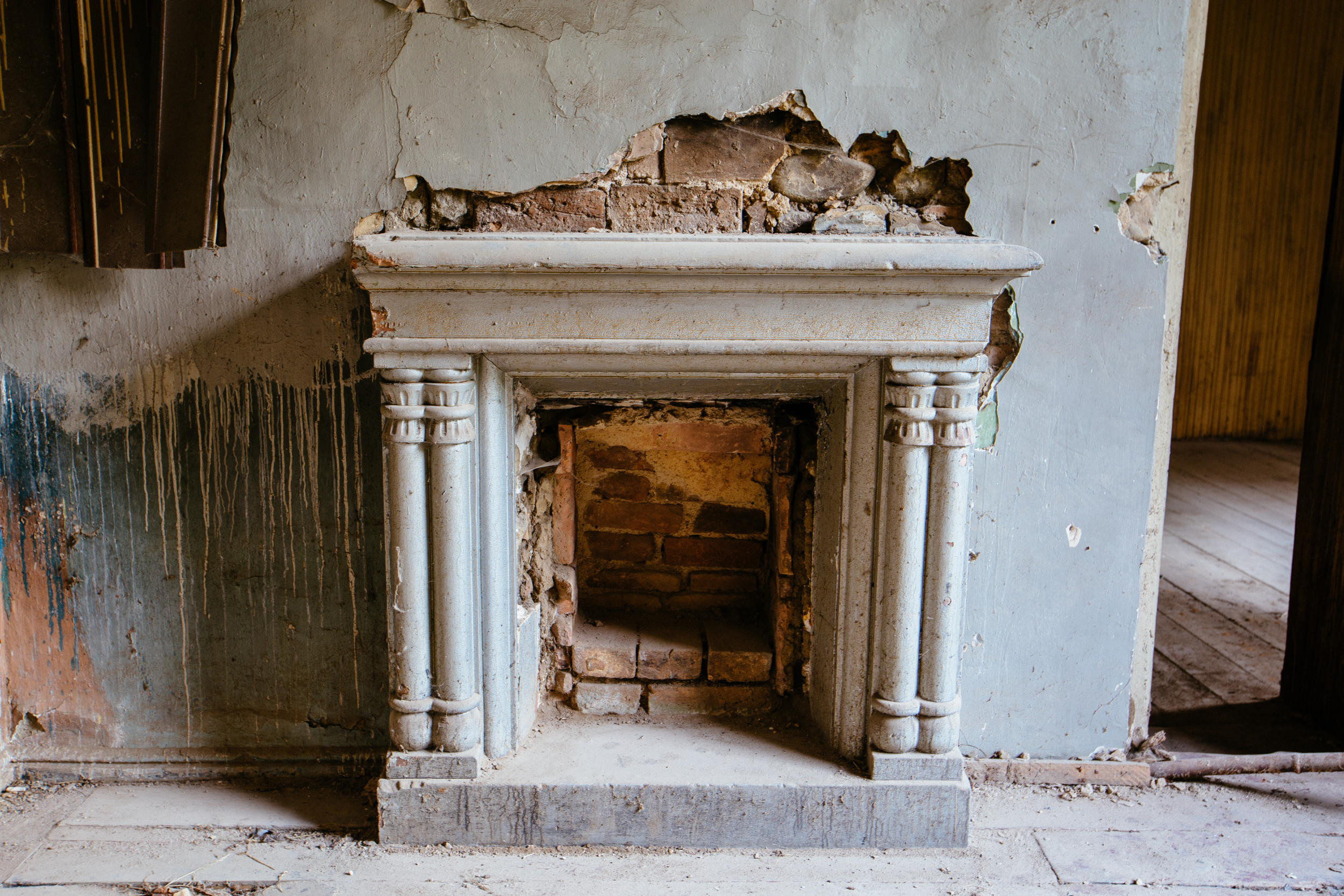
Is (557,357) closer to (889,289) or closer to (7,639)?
(889,289)

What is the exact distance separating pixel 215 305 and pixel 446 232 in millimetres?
590

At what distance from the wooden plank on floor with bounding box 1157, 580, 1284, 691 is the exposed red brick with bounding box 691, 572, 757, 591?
72.2 inches

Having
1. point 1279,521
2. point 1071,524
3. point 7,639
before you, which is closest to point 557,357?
point 1071,524

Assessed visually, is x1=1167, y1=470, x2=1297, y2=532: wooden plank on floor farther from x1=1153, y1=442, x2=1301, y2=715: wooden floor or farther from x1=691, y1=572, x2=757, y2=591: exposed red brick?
x1=691, y1=572, x2=757, y2=591: exposed red brick

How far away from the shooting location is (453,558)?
184 cm

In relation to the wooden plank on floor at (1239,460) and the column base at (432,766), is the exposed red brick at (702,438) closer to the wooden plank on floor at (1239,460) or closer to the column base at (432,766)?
the column base at (432,766)

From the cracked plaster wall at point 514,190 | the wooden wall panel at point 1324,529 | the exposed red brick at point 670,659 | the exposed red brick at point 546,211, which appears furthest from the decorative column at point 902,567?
the wooden wall panel at point 1324,529

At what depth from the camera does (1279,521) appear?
4602 mm

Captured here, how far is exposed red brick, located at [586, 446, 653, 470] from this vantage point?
2.35 m

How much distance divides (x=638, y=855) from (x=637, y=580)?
773 millimetres

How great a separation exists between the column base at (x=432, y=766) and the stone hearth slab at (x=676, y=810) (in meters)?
0.02

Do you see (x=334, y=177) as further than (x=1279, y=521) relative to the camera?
No

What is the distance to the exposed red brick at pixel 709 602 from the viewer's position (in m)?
2.48

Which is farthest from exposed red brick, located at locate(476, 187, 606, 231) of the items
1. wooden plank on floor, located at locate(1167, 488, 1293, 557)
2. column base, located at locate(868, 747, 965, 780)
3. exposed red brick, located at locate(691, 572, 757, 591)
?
wooden plank on floor, located at locate(1167, 488, 1293, 557)
